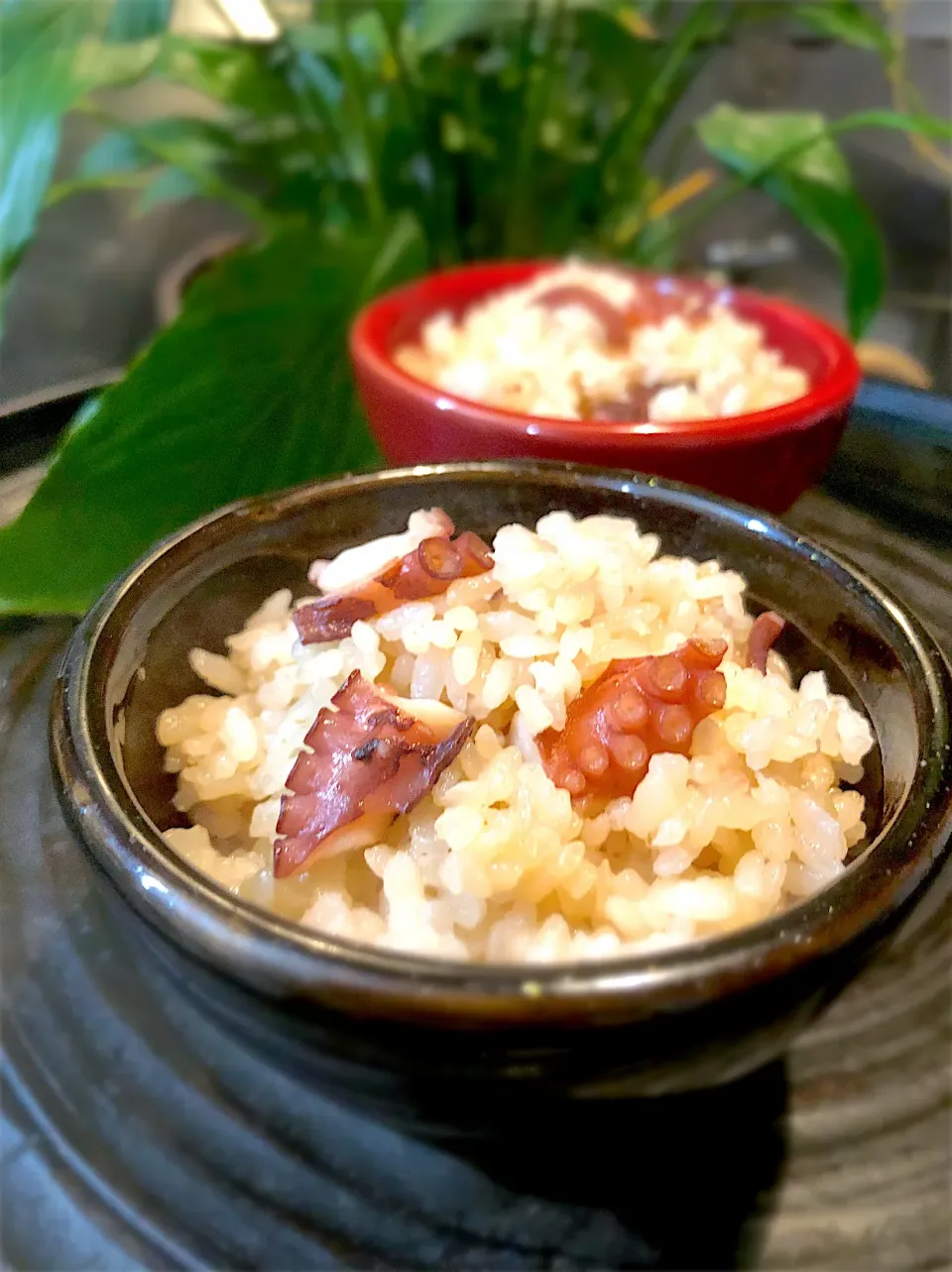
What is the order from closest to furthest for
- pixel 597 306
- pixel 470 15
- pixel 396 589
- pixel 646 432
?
pixel 396 589 < pixel 646 432 < pixel 597 306 < pixel 470 15

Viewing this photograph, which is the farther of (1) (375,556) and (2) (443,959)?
(1) (375,556)

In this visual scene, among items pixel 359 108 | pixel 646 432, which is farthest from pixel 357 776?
pixel 359 108

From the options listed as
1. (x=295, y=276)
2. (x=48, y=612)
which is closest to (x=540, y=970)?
(x=48, y=612)

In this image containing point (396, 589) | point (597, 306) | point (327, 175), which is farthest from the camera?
point (327, 175)

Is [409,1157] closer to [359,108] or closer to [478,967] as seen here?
[478,967]

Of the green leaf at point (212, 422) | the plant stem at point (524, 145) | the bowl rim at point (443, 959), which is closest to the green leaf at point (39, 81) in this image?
the green leaf at point (212, 422)

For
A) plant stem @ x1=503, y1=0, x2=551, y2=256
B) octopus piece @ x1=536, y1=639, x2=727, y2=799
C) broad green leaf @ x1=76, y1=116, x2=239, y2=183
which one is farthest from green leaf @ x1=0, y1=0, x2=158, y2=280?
octopus piece @ x1=536, y1=639, x2=727, y2=799

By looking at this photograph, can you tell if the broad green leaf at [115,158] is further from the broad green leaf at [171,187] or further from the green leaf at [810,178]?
the green leaf at [810,178]
